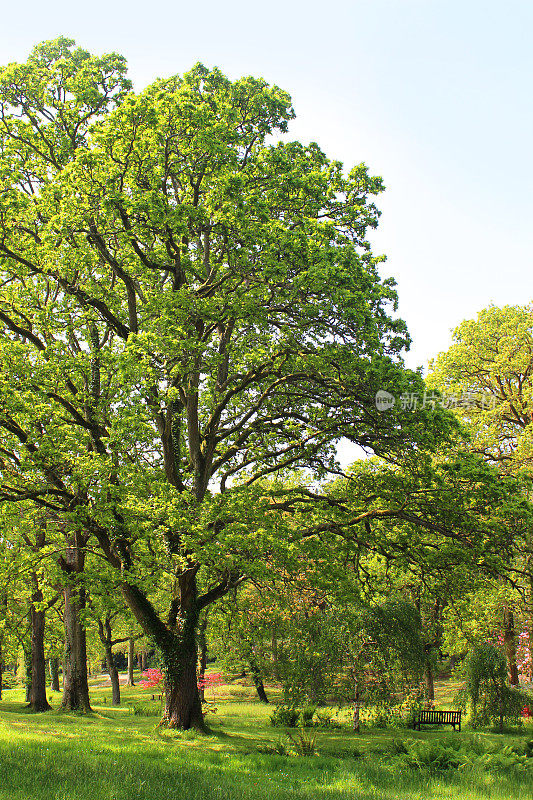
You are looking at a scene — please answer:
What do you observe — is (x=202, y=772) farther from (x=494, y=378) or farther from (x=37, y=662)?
(x=494, y=378)

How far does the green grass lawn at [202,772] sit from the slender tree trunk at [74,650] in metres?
6.35

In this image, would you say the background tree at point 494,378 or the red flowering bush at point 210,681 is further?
the red flowering bush at point 210,681

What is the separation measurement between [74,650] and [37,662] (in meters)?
6.85

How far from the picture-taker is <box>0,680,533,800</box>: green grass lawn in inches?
367

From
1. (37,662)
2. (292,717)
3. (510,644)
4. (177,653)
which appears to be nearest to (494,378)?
(510,644)

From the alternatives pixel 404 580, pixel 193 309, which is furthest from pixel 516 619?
pixel 193 309

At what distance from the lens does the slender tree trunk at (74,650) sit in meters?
24.4

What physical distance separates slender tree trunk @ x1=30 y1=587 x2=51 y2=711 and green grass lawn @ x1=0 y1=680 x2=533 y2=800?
40.3 feet

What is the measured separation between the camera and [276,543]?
1534 centimetres

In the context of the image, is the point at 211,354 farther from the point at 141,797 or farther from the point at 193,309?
the point at 141,797

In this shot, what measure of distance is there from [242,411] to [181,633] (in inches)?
285

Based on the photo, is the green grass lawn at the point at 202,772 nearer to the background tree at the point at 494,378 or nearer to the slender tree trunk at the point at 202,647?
the slender tree trunk at the point at 202,647

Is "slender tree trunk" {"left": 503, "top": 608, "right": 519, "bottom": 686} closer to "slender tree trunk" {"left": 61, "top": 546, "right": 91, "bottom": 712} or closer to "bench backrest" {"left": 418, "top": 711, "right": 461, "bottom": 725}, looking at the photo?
"bench backrest" {"left": 418, "top": 711, "right": 461, "bottom": 725}

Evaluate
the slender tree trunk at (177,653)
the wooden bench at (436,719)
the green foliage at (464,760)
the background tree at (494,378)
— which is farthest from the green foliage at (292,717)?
the background tree at (494,378)
